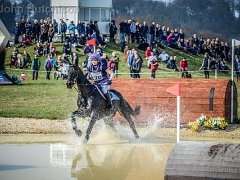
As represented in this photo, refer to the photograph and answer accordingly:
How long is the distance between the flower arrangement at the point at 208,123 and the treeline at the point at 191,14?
36.7 metres

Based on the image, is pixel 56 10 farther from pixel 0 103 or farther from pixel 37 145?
pixel 37 145

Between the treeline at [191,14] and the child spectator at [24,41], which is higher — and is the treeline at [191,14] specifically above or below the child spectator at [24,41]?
above

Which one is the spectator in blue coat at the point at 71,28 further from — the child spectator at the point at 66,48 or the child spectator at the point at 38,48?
the child spectator at the point at 38,48

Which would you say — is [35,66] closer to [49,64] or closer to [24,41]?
[49,64]

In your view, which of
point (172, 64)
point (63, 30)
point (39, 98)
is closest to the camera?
point (39, 98)

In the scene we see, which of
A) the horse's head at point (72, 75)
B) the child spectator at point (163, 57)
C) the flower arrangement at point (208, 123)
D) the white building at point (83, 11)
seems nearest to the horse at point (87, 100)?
the horse's head at point (72, 75)

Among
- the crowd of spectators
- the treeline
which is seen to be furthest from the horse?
the treeline

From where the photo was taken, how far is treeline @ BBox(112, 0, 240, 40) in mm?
57000

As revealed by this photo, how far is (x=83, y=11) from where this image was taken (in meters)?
43.5

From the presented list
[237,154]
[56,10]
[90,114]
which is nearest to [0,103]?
[90,114]

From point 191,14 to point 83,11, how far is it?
2802 centimetres

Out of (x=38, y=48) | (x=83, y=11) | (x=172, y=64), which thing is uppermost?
(x=83, y=11)

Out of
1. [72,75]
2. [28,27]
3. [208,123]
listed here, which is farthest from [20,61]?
[72,75]

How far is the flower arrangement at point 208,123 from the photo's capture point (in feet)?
57.1
